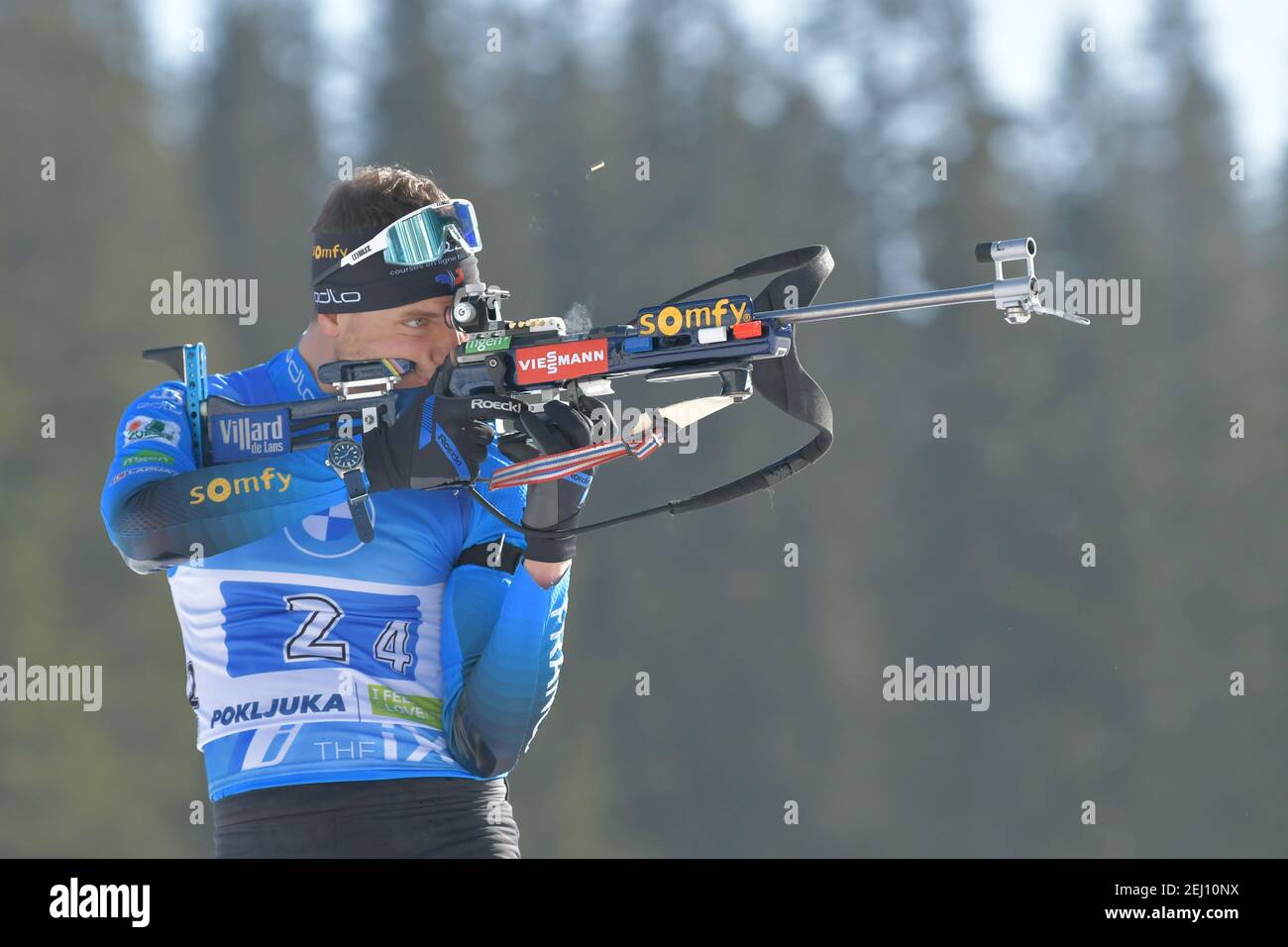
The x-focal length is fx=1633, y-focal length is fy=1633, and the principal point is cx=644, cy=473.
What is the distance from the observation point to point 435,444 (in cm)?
398

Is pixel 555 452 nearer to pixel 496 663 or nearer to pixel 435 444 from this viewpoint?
pixel 435 444

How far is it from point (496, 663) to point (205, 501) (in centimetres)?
81

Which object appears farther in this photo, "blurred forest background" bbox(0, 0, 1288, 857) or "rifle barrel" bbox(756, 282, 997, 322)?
"blurred forest background" bbox(0, 0, 1288, 857)

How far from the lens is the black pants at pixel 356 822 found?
3904 mm

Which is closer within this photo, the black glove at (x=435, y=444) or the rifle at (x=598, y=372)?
the rifle at (x=598, y=372)

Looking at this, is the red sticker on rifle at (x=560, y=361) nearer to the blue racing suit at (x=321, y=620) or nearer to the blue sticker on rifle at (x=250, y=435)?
the blue racing suit at (x=321, y=620)

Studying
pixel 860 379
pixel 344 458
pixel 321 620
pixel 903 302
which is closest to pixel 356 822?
pixel 321 620

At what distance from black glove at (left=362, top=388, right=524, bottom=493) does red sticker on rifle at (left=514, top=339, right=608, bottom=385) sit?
0.29 feet

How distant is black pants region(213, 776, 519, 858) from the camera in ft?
12.8

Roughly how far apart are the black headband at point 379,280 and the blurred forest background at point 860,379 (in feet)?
62.9

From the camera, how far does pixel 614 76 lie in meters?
25.1

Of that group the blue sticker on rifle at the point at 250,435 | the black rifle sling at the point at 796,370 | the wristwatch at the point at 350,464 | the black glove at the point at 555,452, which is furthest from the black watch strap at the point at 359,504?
the black rifle sling at the point at 796,370
